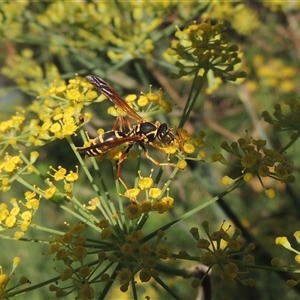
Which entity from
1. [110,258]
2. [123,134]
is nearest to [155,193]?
[110,258]

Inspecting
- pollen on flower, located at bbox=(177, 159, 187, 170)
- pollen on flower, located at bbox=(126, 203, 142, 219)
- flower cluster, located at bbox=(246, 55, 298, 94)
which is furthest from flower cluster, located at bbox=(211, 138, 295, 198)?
flower cluster, located at bbox=(246, 55, 298, 94)

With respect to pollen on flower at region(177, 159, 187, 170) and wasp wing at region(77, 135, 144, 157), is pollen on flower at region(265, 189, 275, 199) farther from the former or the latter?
wasp wing at region(77, 135, 144, 157)

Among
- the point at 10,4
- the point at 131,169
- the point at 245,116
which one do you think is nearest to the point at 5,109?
the point at 131,169

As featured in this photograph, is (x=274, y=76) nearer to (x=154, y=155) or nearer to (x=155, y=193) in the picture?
(x=154, y=155)

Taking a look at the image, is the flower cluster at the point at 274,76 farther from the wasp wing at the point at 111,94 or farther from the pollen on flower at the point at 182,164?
the pollen on flower at the point at 182,164

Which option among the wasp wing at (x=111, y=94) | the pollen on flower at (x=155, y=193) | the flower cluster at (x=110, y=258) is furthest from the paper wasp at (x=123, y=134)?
the flower cluster at (x=110, y=258)
